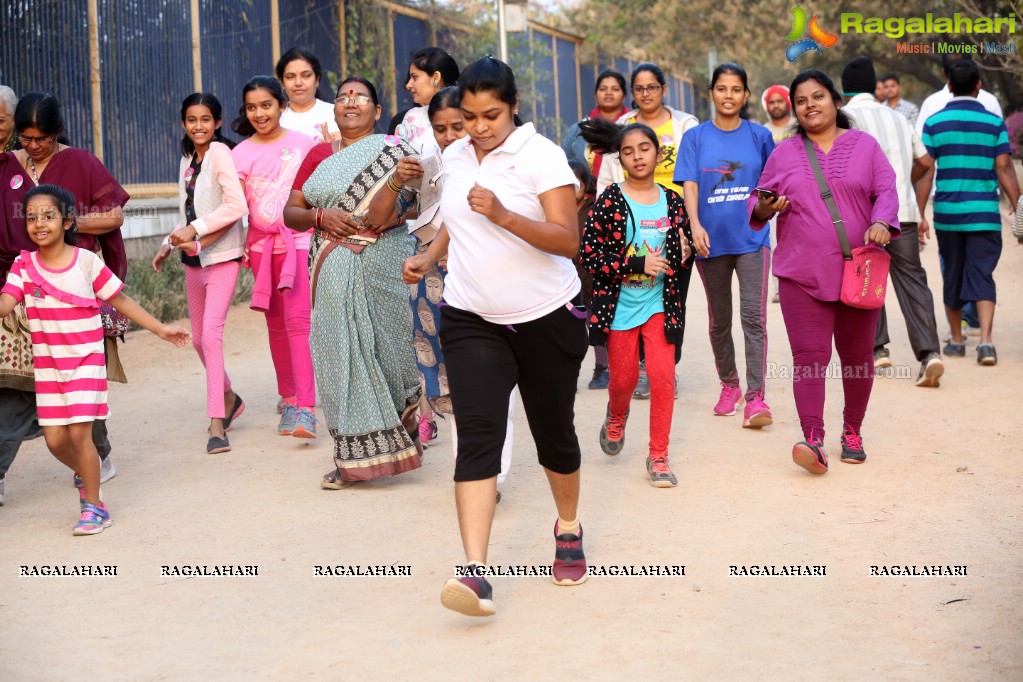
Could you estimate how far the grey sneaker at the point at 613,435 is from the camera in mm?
6723

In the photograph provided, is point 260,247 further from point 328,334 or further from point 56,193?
point 56,193

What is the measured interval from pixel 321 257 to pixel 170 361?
4684 millimetres

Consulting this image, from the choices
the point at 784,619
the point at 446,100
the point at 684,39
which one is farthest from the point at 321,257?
the point at 684,39

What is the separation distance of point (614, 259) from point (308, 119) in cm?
286

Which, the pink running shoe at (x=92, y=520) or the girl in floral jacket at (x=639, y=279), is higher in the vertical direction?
the girl in floral jacket at (x=639, y=279)

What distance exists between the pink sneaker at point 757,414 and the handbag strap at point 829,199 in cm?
142

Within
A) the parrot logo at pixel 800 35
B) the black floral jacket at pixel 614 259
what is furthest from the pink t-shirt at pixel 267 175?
the parrot logo at pixel 800 35

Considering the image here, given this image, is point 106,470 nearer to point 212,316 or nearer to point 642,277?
point 212,316

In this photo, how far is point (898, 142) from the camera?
863cm

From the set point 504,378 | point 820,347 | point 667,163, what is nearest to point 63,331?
point 504,378

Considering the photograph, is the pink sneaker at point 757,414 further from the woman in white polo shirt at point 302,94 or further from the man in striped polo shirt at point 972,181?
the woman in white polo shirt at point 302,94

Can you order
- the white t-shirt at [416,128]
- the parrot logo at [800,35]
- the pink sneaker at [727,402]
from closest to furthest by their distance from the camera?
the white t-shirt at [416,128] → the pink sneaker at [727,402] → the parrot logo at [800,35]

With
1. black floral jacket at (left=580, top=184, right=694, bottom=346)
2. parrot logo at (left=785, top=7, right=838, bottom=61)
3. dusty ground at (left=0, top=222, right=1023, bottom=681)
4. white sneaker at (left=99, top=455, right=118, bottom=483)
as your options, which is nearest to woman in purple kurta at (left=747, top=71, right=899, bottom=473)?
black floral jacket at (left=580, top=184, right=694, bottom=346)

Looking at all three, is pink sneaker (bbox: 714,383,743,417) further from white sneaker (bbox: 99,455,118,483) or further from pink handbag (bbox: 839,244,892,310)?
white sneaker (bbox: 99,455,118,483)
